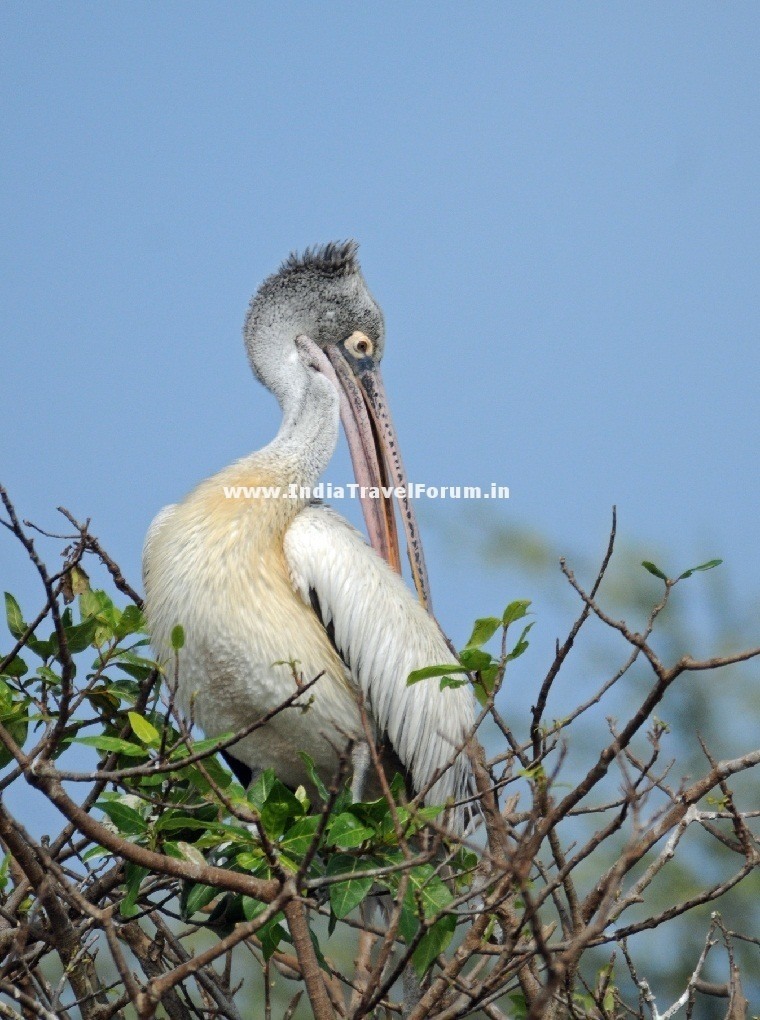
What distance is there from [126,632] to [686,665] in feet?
4.83

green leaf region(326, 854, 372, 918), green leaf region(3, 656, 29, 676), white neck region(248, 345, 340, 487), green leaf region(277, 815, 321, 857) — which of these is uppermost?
white neck region(248, 345, 340, 487)

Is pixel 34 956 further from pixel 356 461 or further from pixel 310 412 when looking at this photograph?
pixel 356 461

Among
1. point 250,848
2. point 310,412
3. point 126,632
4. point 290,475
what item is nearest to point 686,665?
point 250,848

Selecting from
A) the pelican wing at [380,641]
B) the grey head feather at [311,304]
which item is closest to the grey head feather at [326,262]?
the grey head feather at [311,304]

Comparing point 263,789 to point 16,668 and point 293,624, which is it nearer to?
point 16,668

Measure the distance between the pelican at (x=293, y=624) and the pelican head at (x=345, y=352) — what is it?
35 cm

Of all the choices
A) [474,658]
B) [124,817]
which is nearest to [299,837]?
[124,817]

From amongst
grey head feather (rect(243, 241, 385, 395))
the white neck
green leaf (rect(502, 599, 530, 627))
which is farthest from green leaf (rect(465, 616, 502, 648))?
grey head feather (rect(243, 241, 385, 395))

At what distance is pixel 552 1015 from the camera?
2.81 metres

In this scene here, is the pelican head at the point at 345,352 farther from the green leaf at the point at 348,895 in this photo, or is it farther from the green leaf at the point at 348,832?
the green leaf at the point at 348,895

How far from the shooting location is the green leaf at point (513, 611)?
2445 mm

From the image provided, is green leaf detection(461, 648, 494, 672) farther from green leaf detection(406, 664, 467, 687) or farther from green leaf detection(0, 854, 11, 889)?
green leaf detection(0, 854, 11, 889)

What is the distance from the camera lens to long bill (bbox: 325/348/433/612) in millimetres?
4578

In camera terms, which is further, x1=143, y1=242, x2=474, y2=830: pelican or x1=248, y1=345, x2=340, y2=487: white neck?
x1=248, y1=345, x2=340, y2=487: white neck
